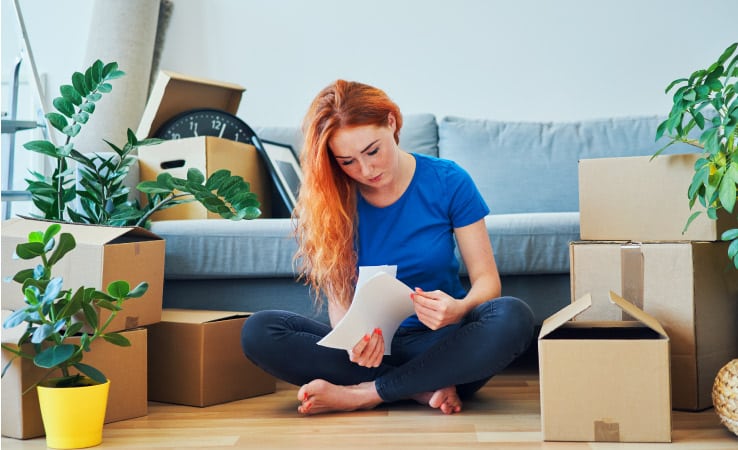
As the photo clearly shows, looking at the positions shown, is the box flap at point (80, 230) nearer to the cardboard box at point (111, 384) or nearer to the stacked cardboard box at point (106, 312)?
the stacked cardboard box at point (106, 312)

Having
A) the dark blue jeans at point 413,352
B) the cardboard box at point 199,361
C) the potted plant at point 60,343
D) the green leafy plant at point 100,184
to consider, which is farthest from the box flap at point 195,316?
the potted plant at point 60,343

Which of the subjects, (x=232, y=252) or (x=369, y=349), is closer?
(x=369, y=349)

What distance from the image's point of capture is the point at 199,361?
1821mm

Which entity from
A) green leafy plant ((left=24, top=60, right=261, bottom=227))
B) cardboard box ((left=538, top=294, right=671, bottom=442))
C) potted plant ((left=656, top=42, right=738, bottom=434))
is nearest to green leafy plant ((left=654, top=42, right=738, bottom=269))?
potted plant ((left=656, top=42, right=738, bottom=434))

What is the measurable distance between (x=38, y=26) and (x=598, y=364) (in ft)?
9.35

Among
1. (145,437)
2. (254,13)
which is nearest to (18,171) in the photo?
(254,13)

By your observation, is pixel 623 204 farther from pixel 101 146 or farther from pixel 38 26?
pixel 38 26

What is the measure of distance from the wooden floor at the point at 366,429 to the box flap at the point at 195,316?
20 cm

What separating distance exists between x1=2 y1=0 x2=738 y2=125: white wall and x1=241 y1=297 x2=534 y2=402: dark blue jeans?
1.53 meters

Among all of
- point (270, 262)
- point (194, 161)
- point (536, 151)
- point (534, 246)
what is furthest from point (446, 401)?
point (536, 151)

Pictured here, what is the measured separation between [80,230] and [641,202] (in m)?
1.23

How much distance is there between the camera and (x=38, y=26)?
3320 mm

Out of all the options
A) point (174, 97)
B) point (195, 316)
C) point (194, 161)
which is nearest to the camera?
point (195, 316)

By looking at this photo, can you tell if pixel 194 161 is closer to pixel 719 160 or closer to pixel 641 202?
pixel 641 202
